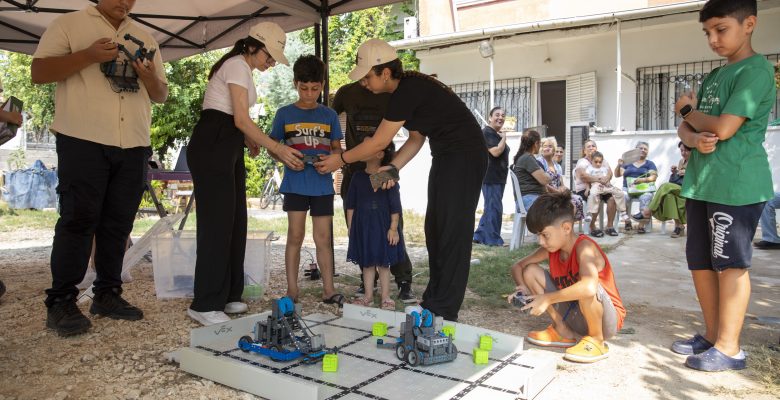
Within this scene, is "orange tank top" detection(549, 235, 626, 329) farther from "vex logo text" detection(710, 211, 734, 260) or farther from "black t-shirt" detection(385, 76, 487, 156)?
"black t-shirt" detection(385, 76, 487, 156)

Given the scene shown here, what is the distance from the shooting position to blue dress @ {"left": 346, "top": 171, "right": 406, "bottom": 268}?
4004 millimetres

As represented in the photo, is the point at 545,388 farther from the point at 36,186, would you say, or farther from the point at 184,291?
the point at 36,186

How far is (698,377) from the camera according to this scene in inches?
110

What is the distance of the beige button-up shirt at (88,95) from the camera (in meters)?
3.24

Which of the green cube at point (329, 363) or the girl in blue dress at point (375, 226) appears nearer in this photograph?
the green cube at point (329, 363)

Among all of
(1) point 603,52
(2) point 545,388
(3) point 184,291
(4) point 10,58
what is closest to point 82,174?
(3) point 184,291

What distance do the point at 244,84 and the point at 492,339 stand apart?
200 cm

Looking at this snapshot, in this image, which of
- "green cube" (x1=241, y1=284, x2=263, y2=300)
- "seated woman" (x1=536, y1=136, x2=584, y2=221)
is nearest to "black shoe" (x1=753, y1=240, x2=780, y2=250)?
"seated woman" (x1=536, y1=136, x2=584, y2=221)

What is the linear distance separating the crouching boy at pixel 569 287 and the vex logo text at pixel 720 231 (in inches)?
20.7

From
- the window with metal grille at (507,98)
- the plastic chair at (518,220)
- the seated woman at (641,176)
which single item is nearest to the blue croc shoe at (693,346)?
the plastic chair at (518,220)

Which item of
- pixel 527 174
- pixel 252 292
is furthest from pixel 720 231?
pixel 527 174

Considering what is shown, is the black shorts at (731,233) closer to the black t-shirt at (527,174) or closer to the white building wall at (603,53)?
the black t-shirt at (527,174)

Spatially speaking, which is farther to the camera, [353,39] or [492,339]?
[353,39]

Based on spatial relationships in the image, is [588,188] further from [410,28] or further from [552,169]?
[410,28]
